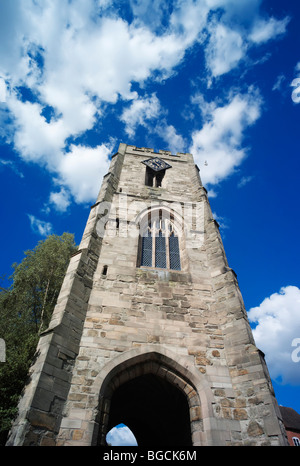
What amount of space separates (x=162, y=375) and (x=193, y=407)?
36.3 inches

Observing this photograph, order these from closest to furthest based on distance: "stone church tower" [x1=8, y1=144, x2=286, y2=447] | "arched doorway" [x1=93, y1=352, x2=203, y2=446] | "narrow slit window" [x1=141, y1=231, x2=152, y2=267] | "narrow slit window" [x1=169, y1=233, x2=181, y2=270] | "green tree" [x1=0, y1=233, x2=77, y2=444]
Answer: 1. "stone church tower" [x1=8, y1=144, x2=286, y2=447]
2. "arched doorway" [x1=93, y1=352, x2=203, y2=446]
3. "green tree" [x1=0, y1=233, x2=77, y2=444]
4. "narrow slit window" [x1=141, y1=231, x2=152, y2=267]
5. "narrow slit window" [x1=169, y1=233, x2=181, y2=270]

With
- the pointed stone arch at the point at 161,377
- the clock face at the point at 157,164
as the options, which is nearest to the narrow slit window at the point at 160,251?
the pointed stone arch at the point at 161,377

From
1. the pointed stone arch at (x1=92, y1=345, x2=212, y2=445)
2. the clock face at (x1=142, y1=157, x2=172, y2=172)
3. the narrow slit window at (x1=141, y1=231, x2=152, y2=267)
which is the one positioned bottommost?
the pointed stone arch at (x1=92, y1=345, x2=212, y2=445)

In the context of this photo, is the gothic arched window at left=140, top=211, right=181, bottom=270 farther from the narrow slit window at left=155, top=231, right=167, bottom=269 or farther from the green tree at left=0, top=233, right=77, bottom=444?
the green tree at left=0, top=233, right=77, bottom=444

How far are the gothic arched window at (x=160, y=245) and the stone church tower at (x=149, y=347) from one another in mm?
44

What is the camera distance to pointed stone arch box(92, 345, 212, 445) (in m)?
5.35

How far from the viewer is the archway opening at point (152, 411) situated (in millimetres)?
7672

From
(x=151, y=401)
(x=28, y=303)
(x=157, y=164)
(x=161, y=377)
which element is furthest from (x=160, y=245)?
(x=28, y=303)

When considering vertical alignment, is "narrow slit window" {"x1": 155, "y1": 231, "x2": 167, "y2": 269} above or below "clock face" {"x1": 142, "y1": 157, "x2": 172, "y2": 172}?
below

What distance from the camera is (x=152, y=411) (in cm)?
919

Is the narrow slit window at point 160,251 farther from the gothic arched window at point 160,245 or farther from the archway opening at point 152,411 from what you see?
the archway opening at point 152,411

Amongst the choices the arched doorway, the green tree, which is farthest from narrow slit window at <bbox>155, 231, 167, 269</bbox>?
the green tree

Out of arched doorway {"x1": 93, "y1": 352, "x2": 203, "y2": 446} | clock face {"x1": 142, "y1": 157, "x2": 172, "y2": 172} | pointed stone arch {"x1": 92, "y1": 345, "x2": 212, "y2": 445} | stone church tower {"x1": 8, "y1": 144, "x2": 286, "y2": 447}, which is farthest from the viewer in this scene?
clock face {"x1": 142, "y1": 157, "x2": 172, "y2": 172}

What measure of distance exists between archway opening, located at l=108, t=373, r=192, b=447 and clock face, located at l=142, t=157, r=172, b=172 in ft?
34.3
